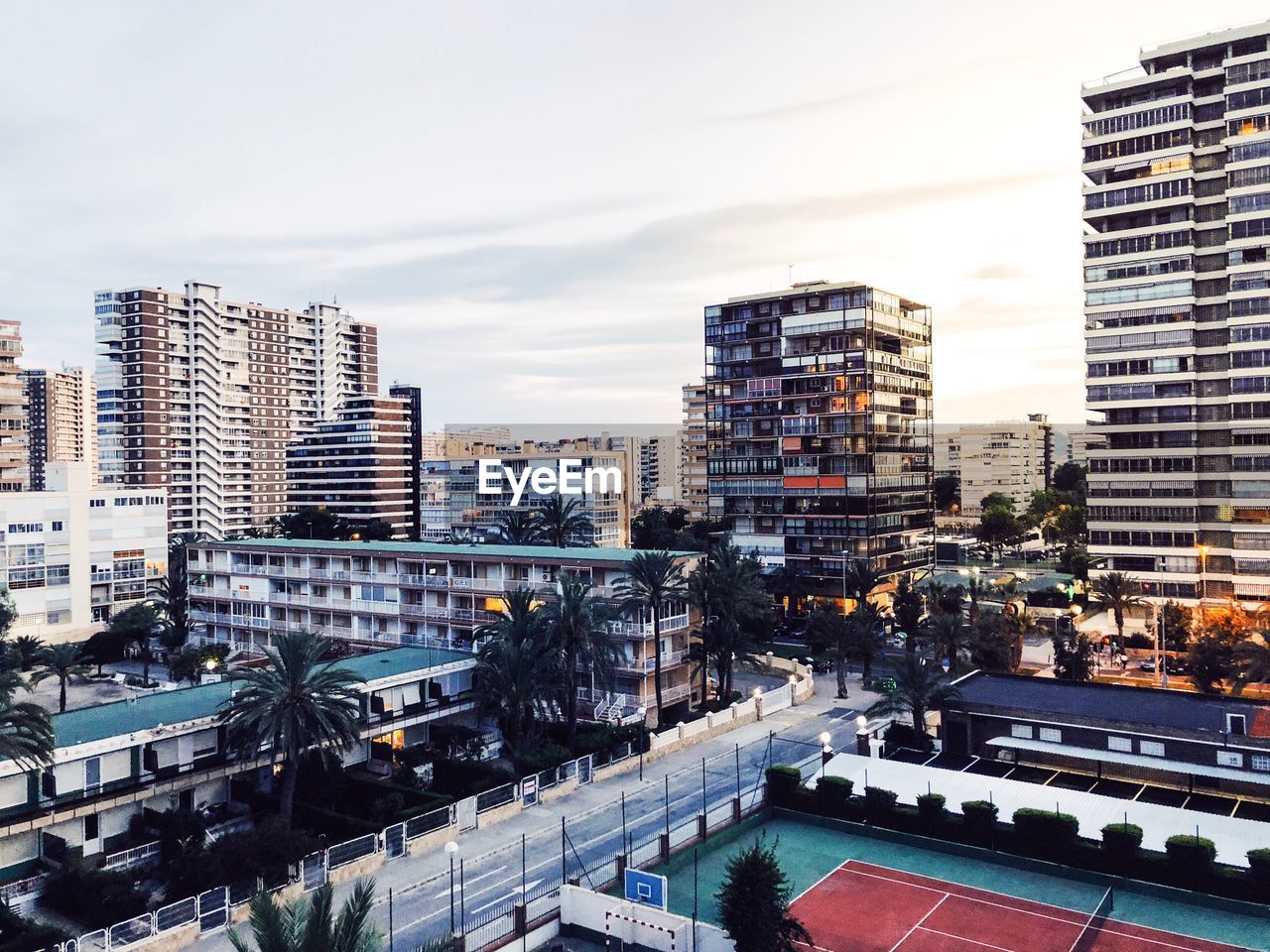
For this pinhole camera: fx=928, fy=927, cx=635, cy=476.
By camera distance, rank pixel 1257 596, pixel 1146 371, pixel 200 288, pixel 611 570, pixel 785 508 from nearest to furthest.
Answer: pixel 611 570 < pixel 1257 596 < pixel 1146 371 < pixel 785 508 < pixel 200 288

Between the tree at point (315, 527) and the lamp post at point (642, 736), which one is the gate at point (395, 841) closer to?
the lamp post at point (642, 736)

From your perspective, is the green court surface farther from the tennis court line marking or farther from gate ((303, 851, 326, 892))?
gate ((303, 851, 326, 892))

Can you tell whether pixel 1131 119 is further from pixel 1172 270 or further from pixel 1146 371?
pixel 1146 371

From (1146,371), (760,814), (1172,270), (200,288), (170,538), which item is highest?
(200,288)

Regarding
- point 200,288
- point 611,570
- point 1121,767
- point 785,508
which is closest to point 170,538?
point 200,288

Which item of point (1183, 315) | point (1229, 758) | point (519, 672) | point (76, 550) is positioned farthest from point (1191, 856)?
point (76, 550)

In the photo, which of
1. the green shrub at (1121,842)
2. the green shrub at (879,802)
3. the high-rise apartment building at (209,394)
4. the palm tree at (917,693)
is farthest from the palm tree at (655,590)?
the high-rise apartment building at (209,394)

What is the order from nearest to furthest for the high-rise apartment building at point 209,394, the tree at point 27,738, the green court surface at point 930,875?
the green court surface at point 930,875, the tree at point 27,738, the high-rise apartment building at point 209,394
